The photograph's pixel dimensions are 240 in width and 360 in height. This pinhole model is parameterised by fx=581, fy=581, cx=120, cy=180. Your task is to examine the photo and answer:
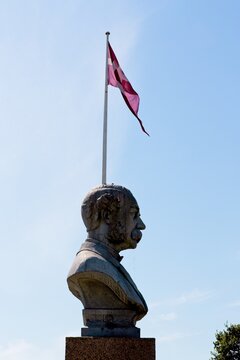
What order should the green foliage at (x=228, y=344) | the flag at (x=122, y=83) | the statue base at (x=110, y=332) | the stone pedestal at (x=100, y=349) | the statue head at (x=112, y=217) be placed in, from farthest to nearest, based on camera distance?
the green foliage at (x=228, y=344) < the flag at (x=122, y=83) < the statue head at (x=112, y=217) < the statue base at (x=110, y=332) < the stone pedestal at (x=100, y=349)

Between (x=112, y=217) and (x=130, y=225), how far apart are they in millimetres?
326

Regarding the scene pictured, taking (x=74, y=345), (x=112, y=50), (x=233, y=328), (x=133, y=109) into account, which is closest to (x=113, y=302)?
(x=74, y=345)

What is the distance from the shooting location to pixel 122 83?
12742 millimetres

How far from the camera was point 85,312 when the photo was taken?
849 cm

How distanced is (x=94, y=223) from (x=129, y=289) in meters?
1.13

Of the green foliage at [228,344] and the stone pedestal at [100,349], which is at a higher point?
the green foliage at [228,344]

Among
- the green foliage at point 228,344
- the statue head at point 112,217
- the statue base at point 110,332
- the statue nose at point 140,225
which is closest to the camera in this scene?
the statue base at point 110,332

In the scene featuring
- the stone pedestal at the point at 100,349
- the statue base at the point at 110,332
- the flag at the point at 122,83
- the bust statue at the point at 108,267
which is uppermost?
the flag at the point at 122,83

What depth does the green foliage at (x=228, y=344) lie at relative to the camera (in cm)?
3022

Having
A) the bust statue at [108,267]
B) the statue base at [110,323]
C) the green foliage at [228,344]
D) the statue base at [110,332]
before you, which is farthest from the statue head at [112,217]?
the green foliage at [228,344]

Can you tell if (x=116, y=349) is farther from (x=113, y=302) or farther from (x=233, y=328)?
(x=233, y=328)

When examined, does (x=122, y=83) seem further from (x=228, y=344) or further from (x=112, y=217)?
(x=228, y=344)

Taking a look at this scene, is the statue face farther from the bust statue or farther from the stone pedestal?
the stone pedestal

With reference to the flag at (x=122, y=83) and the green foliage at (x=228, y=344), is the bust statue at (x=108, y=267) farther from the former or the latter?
the green foliage at (x=228, y=344)
